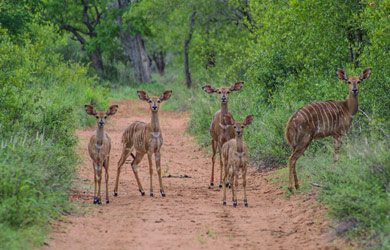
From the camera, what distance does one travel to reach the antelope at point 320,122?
9.79 metres

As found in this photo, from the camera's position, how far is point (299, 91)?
511 inches

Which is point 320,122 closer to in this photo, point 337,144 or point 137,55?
point 337,144

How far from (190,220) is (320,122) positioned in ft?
9.63

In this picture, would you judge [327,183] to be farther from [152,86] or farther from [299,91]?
[152,86]

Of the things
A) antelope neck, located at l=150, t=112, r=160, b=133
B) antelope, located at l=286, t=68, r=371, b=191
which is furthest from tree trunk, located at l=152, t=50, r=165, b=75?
antelope, located at l=286, t=68, r=371, b=191

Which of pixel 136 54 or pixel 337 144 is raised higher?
pixel 136 54

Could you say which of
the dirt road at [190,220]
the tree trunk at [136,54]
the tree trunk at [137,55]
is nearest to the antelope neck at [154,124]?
the dirt road at [190,220]

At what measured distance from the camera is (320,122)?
9.84m

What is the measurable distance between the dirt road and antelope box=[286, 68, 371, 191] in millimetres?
861

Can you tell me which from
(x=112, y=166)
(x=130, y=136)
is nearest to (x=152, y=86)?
(x=112, y=166)

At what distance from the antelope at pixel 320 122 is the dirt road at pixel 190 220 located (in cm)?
86

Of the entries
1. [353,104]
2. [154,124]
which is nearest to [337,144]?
[353,104]

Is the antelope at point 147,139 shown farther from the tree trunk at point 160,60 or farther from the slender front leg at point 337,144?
the tree trunk at point 160,60

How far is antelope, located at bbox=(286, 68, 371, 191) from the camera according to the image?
9789mm
